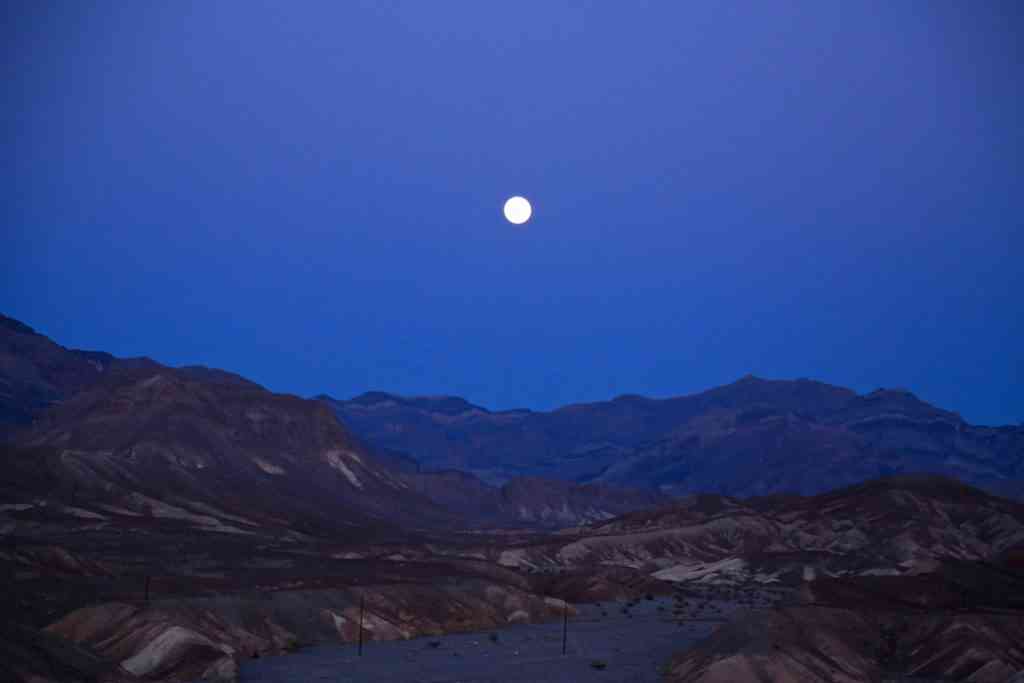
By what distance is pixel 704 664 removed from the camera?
52969mm

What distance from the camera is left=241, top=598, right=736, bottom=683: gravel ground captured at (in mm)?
54312

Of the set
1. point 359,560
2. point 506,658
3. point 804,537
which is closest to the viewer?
point 506,658

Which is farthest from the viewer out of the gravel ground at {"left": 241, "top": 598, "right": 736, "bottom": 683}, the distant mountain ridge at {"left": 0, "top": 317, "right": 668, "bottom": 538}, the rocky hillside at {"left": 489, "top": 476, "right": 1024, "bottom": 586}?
the distant mountain ridge at {"left": 0, "top": 317, "right": 668, "bottom": 538}

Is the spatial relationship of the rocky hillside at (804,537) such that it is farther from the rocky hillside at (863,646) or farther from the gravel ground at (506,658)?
the rocky hillside at (863,646)

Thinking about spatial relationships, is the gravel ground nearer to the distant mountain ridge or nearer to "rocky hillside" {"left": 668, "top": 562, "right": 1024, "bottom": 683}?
"rocky hillside" {"left": 668, "top": 562, "right": 1024, "bottom": 683}

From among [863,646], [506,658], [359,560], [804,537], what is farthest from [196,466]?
[863,646]

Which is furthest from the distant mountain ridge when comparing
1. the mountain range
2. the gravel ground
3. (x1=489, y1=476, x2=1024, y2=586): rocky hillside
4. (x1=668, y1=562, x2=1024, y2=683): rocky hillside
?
(x1=668, y1=562, x2=1024, y2=683): rocky hillside

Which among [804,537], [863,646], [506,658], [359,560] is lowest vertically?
[863,646]

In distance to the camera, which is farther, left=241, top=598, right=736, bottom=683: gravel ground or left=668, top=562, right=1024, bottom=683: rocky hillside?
left=241, top=598, right=736, bottom=683: gravel ground

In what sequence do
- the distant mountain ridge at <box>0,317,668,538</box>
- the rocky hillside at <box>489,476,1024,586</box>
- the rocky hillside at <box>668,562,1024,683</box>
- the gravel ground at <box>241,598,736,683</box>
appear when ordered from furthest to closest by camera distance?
the distant mountain ridge at <box>0,317,668,538</box>
the rocky hillside at <box>489,476,1024,586</box>
the gravel ground at <box>241,598,736,683</box>
the rocky hillside at <box>668,562,1024,683</box>

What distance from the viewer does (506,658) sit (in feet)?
203

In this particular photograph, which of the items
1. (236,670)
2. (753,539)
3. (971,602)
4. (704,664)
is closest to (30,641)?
(236,670)

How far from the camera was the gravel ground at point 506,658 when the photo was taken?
178 ft

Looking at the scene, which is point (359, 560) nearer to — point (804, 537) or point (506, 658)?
point (506, 658)
